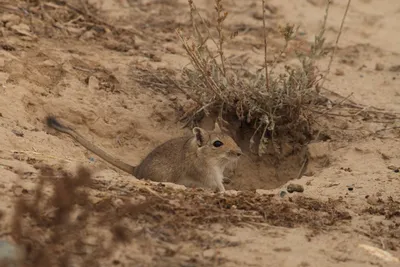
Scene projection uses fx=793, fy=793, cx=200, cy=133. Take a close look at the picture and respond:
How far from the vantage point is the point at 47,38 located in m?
8.83

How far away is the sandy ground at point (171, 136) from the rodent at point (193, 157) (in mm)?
451

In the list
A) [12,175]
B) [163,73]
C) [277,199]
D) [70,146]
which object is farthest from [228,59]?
[12,175]

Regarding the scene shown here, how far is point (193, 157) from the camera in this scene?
7.44 meters

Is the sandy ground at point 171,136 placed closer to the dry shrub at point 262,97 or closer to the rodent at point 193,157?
the dry shrub at point 262,97

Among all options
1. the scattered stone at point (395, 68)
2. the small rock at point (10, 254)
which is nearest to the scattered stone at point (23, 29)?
the scattered stone at point (395, 68)

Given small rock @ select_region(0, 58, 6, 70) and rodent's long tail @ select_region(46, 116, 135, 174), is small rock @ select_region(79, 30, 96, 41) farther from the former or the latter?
rodent's long tail @ select_region(46, 116, 135, 174)

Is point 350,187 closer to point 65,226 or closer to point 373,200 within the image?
point 373,200

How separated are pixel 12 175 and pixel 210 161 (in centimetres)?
245

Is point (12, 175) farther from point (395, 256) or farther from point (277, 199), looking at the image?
point (395, 256)

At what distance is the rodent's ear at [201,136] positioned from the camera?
739 centimetres

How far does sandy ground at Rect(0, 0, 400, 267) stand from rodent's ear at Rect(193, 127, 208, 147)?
2.44 ft

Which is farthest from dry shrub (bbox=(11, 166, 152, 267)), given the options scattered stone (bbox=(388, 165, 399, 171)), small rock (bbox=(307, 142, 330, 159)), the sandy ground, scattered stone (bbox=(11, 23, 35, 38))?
scattered stone (bbox=(11, 23, 35, 38))

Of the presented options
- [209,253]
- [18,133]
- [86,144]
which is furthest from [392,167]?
[18,133]

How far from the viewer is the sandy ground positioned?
471 centimetres
